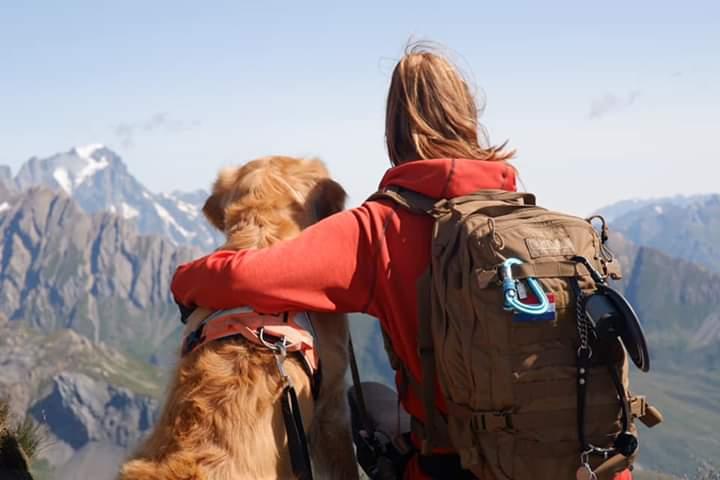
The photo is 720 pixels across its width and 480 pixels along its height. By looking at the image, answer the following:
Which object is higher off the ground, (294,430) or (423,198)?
(423,198)

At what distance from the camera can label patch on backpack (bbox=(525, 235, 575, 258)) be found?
3.87 m

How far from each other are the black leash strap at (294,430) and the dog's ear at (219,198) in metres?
1.47

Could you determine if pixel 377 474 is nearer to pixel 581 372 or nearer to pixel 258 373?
pixel 258 373

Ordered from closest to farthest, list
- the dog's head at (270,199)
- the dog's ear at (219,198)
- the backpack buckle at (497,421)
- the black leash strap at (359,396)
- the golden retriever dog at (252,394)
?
1. the backpack buckle at (497,421)
2. the golden retriever dog at (252,394)
3. the dog's head at (270,199)
4. the black leash strap at (359,396)
5. the dog's ear at (219,198)

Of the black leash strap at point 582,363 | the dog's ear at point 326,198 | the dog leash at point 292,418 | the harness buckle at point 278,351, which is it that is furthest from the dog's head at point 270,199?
the black leash strap at point 582,363

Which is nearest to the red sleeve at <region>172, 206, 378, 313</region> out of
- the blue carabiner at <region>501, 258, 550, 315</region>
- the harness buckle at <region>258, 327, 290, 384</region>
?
the harness buckle at <region>258, 327, 290, 384</region>

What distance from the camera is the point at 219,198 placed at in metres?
5.36

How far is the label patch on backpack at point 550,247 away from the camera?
152 inches

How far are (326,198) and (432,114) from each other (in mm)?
1154

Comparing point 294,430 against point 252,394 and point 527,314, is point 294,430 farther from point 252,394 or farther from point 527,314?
point 527,314

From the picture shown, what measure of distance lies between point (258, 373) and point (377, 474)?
1326 mm

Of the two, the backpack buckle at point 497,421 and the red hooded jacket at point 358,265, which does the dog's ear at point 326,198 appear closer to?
the red hooded jacket at point 358,265

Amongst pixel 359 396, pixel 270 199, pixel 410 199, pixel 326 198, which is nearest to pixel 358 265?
pixel 410 199

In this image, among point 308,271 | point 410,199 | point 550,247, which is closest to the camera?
point 550,247
